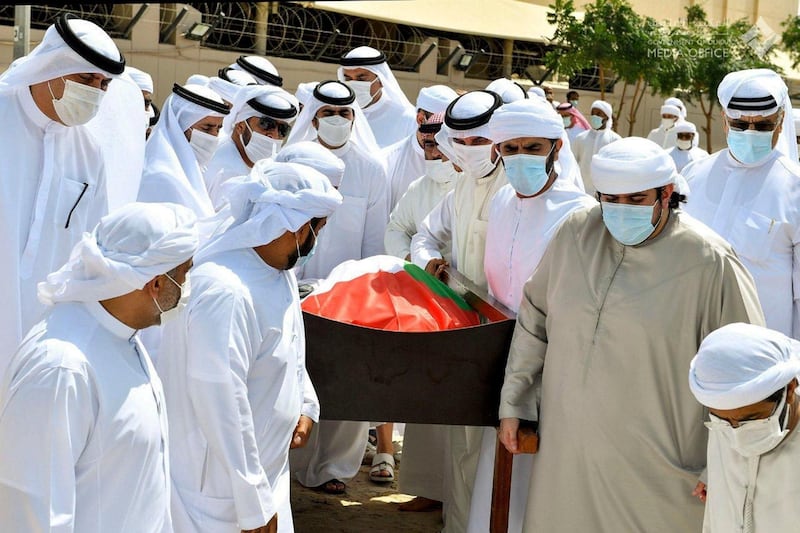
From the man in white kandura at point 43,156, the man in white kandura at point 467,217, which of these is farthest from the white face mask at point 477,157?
the man in white kandura at point 43,156

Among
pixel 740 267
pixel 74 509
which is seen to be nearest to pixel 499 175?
pixel 740 267

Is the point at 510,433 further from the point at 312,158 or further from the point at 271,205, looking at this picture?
the point at 271,205

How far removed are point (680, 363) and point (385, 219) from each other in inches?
118

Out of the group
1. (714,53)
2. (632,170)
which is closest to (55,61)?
(632,170)

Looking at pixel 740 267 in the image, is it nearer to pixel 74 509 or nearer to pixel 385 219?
pixel 74 509

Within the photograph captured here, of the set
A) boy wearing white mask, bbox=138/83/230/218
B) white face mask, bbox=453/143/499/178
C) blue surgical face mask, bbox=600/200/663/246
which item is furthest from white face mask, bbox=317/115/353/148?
blue surgical face mask, bbox=600/200/663/246

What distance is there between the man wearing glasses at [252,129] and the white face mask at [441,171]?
0.78m

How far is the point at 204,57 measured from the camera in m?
19.7

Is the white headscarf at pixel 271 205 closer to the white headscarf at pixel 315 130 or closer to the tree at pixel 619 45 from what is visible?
the white headscarf at pixel 315 130

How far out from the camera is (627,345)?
4.03m

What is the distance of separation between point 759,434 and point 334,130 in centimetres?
410

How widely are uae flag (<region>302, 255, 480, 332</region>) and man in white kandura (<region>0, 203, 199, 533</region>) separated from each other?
63.3 inches

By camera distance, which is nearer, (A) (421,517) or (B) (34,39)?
(A) (421,517)

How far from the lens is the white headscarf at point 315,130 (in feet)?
21.9
